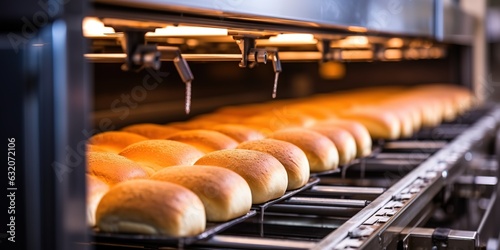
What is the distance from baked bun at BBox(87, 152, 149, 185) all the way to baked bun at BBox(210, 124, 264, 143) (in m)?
0.72

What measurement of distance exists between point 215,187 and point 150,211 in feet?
0.77

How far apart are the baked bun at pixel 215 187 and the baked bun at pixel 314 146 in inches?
27.1

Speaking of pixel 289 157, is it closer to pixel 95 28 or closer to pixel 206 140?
Answer: pixel 206 140

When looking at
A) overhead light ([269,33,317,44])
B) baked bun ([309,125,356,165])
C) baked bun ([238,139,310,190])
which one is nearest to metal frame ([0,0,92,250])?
baked bun ([238,139,310,190])

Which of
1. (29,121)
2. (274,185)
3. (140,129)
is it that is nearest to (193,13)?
(29,121)

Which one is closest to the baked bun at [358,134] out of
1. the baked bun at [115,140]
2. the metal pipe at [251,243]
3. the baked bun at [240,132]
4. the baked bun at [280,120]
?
the baked bun at [280,120]

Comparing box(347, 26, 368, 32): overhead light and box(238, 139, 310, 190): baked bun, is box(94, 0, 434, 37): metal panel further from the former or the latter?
box(238, 139, 310, 190): baked bun

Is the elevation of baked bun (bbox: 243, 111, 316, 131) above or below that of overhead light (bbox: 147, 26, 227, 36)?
below

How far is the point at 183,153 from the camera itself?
2.03m

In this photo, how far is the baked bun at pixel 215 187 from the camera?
1.63 meters

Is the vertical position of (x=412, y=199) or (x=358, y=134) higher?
(x=358, y=134)

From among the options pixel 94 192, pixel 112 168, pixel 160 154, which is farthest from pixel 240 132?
pixel 94 192

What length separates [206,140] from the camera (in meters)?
2.29

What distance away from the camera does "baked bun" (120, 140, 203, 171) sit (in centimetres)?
195
